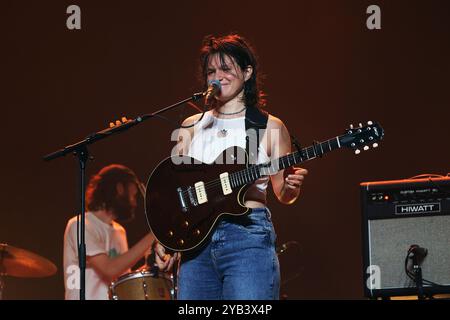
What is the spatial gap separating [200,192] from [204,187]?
0.03m

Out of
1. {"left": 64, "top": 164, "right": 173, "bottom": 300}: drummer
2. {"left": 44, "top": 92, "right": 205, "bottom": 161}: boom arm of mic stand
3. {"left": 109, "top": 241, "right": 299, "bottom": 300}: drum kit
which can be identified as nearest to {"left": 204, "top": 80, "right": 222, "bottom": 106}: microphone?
{"left": 44, "top": 92, "right": 205, "bottom": 161}: boom arm of mic stand

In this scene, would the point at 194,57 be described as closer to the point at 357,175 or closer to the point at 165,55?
the point at 165,55

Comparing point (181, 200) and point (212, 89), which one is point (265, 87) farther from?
point (181, 200)

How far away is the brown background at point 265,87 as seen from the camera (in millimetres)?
6930

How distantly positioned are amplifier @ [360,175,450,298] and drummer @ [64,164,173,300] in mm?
2126

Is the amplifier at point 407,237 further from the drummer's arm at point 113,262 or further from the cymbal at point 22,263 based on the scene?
the cymbal at point 22,263

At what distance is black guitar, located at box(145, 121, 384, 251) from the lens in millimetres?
3770

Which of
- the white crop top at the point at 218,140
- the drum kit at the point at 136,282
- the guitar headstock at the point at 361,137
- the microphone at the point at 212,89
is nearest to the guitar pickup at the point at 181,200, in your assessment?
the white crop top at the point at 218,140

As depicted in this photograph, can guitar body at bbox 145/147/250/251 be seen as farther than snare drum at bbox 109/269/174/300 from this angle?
No

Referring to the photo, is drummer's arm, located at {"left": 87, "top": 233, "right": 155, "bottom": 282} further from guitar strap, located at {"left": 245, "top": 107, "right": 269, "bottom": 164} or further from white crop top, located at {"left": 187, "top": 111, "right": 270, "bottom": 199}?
guitar strap, located at {"left": 245, "top": 107, "right": 269, "bottom": 164}

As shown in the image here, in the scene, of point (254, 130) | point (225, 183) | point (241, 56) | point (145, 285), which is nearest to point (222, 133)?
point (254, 130)

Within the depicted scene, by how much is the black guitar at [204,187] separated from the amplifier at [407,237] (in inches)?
26.7

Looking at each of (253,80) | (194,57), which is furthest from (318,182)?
(253,80)

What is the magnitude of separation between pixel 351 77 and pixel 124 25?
2.05 m
